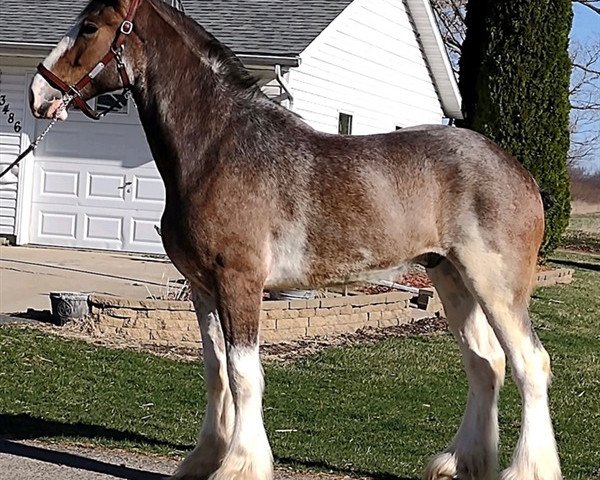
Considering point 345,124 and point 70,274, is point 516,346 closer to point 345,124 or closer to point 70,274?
point 70,274

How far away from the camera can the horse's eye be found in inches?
199

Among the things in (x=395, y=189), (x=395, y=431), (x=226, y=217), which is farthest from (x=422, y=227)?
(x=395, y=431)

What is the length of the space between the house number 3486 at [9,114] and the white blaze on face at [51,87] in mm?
12446

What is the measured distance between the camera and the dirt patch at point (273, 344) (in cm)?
1000

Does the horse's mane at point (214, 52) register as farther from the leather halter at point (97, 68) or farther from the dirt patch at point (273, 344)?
the dirt patch at point (273, 344)

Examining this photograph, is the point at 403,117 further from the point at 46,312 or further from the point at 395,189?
the point at 395,189

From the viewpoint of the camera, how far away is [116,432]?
6836 millimetres

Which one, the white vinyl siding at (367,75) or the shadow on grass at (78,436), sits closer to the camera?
the shadow on grass at (78,436)

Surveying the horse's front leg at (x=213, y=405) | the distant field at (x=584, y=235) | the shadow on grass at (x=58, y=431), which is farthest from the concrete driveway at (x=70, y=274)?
the distant field at (x=584, y=235)

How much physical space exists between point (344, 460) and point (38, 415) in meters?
2.23

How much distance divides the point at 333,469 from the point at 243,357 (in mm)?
1478

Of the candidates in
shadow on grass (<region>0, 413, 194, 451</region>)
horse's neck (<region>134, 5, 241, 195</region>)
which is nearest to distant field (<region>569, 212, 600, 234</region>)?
shadow on grass (<region>0, 413, 194, 451</region>)

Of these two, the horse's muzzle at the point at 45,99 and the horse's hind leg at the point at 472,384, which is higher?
the horse's muzzle at the point at 45,99

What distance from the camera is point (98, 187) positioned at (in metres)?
16.9
